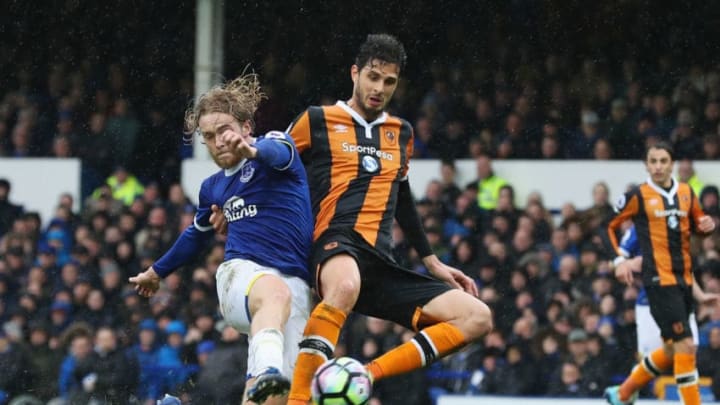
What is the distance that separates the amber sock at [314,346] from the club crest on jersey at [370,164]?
82 centimetres

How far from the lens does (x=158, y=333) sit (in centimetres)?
1227

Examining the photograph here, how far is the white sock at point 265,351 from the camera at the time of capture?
19.5 feet

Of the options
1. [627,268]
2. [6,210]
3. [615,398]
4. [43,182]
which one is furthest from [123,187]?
[615,398]

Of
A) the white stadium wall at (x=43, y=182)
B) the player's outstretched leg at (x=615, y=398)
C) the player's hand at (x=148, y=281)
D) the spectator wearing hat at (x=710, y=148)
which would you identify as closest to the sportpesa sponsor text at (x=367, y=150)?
the player's hand at (x=148, y=281)

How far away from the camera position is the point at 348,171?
7.04 m

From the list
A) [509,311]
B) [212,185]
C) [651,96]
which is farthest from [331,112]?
[651,96]

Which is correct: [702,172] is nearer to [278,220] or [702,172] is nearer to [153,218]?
[153,218]

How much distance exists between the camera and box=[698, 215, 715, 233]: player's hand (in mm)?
9789

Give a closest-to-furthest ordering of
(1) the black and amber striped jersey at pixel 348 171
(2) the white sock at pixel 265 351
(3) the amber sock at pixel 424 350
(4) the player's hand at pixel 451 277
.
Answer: (2) the white sock at pixel 265 351 < (3) the amber sock at pixel 424 350 < (1) the black and amber striped jersey at pixel 348 171 < (4) the player's hand at pixel 451 277

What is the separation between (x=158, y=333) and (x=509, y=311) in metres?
3.08

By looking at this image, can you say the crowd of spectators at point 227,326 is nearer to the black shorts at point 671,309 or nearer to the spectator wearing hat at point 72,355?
the spectator wearing hat at point 72,355

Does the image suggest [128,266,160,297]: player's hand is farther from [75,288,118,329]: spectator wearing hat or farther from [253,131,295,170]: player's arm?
[75,288,118,329]: spectator wearing hat

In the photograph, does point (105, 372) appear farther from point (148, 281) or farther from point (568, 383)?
point (148, 281)

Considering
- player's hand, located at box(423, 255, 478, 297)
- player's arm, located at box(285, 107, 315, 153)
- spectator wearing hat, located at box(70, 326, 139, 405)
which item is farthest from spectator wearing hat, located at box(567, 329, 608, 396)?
player's arm, located at box(285, 107, 315, 153)
